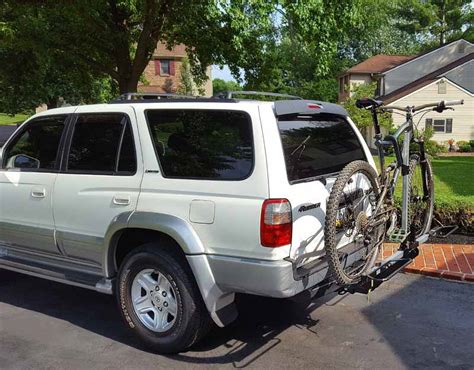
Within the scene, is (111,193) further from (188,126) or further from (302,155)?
(302,155)

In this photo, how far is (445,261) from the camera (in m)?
5.93

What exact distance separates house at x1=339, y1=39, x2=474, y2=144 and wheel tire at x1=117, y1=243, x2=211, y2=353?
25.9 m

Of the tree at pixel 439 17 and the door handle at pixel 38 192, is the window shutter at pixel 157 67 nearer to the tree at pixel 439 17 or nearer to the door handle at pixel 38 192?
the tree at pixel 439 17

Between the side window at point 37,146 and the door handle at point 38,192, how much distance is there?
203 millimetres

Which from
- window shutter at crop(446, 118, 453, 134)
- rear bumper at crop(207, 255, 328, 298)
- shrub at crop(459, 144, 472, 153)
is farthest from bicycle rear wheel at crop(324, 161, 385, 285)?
window shutter at crop(446, 118, 453, 134)

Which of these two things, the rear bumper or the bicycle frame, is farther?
the bicycle frame

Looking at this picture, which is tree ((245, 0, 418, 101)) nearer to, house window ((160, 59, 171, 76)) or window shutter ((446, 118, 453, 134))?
window shutter ((446, 118, 453, 134))

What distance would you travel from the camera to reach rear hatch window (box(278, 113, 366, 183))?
3652mm

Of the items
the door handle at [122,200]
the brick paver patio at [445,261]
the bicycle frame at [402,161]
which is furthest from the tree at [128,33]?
the door handle at [122,200]

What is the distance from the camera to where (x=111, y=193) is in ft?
13.1

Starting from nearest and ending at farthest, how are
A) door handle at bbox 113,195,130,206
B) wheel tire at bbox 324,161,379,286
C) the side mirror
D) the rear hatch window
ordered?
wheel tire at bbox 324,161,379,286, the rear hatch window, door handle at bbox 113,195,130,206, the side mirror

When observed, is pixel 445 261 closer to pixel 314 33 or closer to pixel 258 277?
pixel 258 277

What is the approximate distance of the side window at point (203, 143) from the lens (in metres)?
3.54

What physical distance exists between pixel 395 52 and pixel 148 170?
2467 inches
